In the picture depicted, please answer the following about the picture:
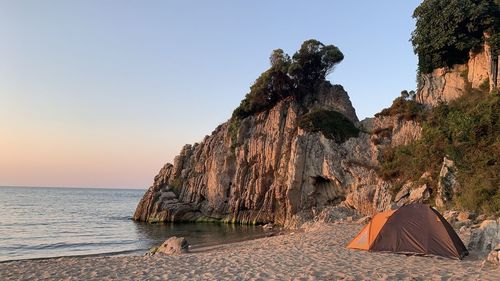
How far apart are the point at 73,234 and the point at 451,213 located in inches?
1154

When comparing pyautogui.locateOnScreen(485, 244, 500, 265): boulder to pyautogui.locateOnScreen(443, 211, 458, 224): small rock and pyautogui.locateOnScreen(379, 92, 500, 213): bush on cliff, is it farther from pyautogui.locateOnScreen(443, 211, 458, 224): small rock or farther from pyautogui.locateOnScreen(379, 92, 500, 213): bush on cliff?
pyautogui.locateOnScreen(379, 92, 500, 213): bush on cliff

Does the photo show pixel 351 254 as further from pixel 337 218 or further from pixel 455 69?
pixel 455 69

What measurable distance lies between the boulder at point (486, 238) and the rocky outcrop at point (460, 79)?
63.1 ft

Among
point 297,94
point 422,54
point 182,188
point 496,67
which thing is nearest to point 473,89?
point 496,67

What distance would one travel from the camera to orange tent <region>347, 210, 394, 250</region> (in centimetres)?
1446

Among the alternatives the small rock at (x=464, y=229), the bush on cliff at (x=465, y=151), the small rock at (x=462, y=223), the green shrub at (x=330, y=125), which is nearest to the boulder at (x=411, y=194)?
the bush on cliff at (x=465, y=151)

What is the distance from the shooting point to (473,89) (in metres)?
31.3

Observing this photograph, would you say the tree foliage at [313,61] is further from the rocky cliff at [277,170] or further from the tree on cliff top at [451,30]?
the tree on cliff top at [451,30]

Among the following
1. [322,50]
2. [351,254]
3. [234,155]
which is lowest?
[351,254]

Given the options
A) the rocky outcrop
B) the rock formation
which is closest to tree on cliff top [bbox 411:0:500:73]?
the rocky outcrop

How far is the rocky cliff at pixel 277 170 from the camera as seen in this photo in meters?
35.5

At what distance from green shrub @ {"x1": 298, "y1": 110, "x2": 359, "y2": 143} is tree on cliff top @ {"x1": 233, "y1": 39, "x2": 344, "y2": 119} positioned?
22.0 feet

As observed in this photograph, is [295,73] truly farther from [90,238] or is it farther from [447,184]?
[90,238]

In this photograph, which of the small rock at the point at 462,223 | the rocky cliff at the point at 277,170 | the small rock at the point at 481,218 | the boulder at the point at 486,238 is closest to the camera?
the boulder at the point at 486,238
